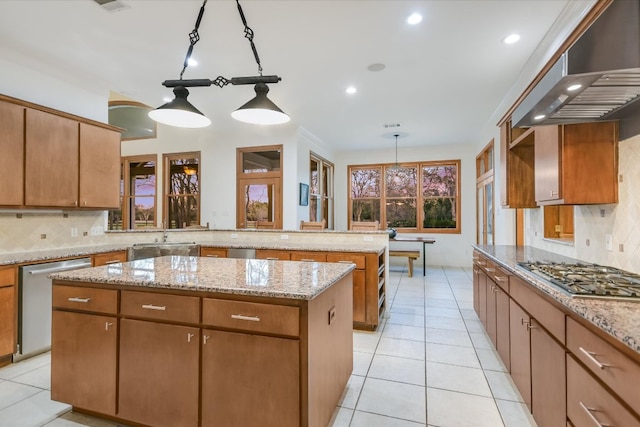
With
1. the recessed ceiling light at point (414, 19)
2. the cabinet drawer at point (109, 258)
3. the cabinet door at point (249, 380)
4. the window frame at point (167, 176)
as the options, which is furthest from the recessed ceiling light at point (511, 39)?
the window frame at point (167, 176)

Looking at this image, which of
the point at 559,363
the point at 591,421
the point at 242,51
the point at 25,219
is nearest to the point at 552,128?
the point at 559,363

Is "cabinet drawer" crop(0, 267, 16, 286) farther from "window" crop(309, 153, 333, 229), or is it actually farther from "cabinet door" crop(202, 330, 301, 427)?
"window" crop(309, 153, 333, 229)

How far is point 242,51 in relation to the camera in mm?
3254

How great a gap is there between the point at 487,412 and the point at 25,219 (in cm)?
456

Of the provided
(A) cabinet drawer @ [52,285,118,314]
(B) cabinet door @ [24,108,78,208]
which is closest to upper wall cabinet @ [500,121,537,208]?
(A) cabinet drawer @ [52,285,118,314]

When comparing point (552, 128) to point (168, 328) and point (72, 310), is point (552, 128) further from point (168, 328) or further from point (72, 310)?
point (72, 310)

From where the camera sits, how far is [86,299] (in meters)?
1.94

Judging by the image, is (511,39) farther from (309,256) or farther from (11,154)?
(11,154)

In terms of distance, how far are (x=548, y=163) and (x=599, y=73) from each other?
125 centimetres

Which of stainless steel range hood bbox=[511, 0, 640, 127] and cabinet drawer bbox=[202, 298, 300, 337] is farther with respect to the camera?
cabinet drawer bbox=[202, 298, 300, 337]

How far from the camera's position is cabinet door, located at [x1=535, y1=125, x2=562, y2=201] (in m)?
2.29

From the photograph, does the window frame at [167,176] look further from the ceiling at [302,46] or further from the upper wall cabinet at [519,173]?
the upper wall cabinet at [519,173]

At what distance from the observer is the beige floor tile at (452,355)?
2785mm

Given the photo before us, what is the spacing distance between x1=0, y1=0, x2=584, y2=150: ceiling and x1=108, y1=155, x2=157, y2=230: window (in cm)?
283
